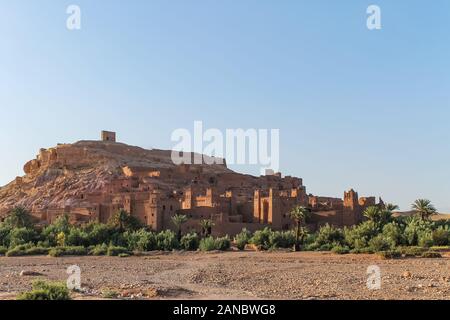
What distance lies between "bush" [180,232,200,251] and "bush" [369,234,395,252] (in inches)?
519

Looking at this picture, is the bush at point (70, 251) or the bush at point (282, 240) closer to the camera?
the bush at point (70, 251)

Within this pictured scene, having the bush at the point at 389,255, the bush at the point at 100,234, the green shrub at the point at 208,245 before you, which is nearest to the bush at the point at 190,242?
the green shrub at the point at 208,245

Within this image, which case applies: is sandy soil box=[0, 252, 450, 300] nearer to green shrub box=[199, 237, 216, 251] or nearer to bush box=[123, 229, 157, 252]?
green shrub box=[199, 237, 216, 251]

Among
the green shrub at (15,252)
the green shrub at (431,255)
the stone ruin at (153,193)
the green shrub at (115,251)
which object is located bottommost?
the green shrub at (15,252)

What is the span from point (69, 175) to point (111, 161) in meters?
6.43

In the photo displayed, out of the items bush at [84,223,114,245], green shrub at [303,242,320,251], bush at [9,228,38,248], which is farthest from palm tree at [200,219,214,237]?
bush at [9,228,38,248]

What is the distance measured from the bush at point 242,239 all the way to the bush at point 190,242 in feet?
10.1

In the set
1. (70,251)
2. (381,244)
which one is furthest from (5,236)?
(381,244)

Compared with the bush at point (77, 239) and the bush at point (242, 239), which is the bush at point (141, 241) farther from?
the bush at point (242, 239)

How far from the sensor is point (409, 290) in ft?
53.1

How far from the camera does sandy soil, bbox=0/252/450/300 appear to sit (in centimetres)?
1512

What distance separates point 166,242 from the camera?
135ft

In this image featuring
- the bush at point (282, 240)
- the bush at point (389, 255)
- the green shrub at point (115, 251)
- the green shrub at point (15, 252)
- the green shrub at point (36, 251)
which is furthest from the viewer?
the bush at point (282, 240)

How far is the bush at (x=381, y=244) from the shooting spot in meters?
34.5
